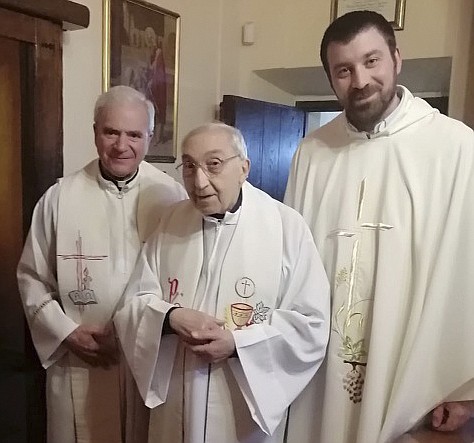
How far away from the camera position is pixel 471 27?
3.15 metres

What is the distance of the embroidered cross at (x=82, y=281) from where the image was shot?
6.29ft

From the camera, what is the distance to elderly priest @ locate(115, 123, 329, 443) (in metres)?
1.57

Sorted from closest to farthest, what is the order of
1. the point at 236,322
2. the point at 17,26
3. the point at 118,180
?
1. the point at 236,322
2. the point at 118,180
3. the point at 17,26

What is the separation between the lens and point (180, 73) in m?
3.45

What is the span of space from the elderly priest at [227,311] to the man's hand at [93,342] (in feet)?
0.60

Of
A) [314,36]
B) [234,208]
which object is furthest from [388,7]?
[234,208]

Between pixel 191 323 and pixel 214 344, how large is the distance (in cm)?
7

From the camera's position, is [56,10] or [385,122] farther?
[56,10]

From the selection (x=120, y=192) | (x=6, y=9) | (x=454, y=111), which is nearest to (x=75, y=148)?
(x=6, y=9)

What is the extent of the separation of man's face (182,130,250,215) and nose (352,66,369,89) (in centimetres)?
35

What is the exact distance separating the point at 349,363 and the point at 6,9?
1.61 meters

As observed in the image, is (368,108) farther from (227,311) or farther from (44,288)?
(44,288)

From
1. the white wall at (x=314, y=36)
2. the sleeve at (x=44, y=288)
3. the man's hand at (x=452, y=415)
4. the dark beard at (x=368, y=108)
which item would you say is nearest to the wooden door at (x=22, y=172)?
the sleeve at (x=44, y=288)

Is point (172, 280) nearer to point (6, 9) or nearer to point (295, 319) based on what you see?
point (295, 319)
